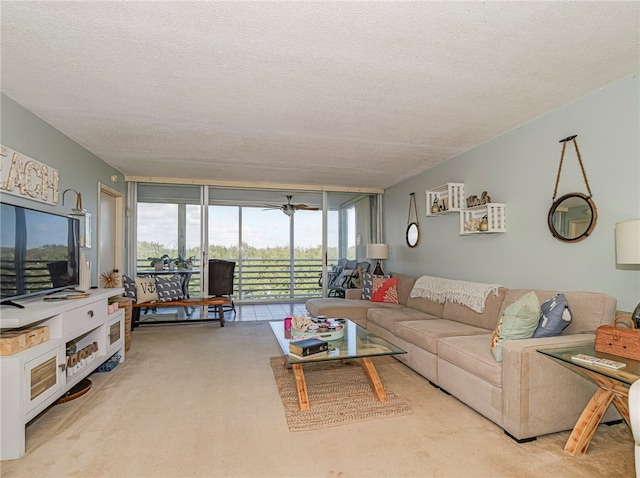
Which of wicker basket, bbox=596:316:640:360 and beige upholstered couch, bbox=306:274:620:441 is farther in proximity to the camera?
beige upholstered couch, bbox=306:274:620:441

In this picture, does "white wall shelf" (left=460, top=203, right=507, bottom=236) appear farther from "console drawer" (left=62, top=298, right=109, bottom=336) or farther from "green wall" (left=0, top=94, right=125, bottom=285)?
"green wall" (left=0, top=94, right=125, bottom=285)

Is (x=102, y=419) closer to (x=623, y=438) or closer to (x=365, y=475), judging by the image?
(x=365, y=475)

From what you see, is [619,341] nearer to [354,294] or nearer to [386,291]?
[386,291]

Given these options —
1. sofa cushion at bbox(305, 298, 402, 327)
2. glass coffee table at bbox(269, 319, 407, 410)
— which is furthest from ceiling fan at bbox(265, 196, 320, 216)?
glass coffee table at bbox(269, 319, 407, 410)

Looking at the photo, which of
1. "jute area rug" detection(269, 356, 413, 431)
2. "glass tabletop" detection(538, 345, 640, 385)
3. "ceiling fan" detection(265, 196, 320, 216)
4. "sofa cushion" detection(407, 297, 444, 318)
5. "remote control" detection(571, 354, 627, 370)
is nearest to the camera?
"glass tabletop" detection(538, 345, 640, 385)

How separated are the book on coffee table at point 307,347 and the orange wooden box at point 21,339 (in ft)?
5.19

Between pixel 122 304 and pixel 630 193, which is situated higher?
pixel 630 193

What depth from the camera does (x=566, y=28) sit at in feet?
5.89

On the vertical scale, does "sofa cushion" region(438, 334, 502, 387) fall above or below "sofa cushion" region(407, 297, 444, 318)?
below

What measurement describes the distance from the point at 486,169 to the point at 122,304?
414 centimetres

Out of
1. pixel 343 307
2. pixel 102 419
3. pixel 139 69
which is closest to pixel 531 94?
pixel 139 69

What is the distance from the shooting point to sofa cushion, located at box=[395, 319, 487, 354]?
2957 millimetres

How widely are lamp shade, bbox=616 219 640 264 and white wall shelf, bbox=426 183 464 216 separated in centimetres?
194

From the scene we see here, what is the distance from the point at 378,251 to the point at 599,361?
4118 millimetres
